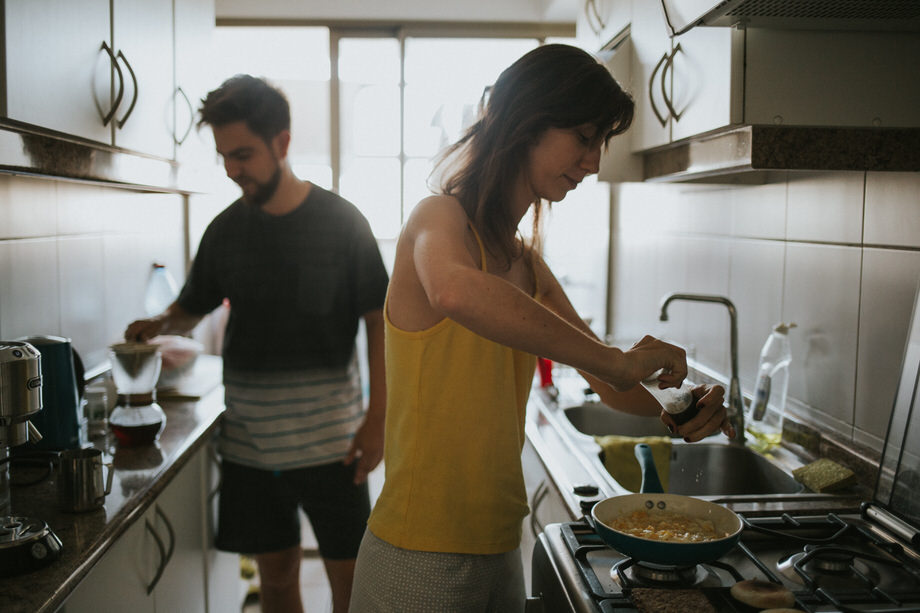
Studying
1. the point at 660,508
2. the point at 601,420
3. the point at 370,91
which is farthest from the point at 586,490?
the point at 370,91

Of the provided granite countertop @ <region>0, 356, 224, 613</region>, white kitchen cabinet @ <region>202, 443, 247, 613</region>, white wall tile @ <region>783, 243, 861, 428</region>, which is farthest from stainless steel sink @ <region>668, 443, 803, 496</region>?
Answer: white kitchen cabinet @ <region>202, 443, 247, 613</region>

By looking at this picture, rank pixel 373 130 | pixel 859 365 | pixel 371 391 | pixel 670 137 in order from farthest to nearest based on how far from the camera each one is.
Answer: pixel 373 130
pixel 371 391
pixel 670 137
pixel 859 365

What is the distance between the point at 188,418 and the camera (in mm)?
2129

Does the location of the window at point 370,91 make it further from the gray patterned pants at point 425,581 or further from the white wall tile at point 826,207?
the gray patterned pants at point 425,581

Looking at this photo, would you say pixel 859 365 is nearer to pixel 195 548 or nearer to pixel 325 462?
pixel 325 462

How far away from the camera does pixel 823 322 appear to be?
1.67 metres

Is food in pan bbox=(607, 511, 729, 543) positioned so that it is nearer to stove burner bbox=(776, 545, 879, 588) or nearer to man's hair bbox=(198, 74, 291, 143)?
stove burner bbox=(776, 545, 879, 588)

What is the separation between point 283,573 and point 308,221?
97 cm

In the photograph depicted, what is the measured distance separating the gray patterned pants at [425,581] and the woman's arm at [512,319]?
366 millimetres

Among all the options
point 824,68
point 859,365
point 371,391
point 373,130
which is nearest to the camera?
point 824,68

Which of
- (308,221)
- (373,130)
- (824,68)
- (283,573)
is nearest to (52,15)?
(308,221)

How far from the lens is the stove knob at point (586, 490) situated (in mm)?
1452

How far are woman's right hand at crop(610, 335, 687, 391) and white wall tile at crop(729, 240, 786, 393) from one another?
87cm

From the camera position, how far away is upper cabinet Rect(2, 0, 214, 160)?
4.37 ft
